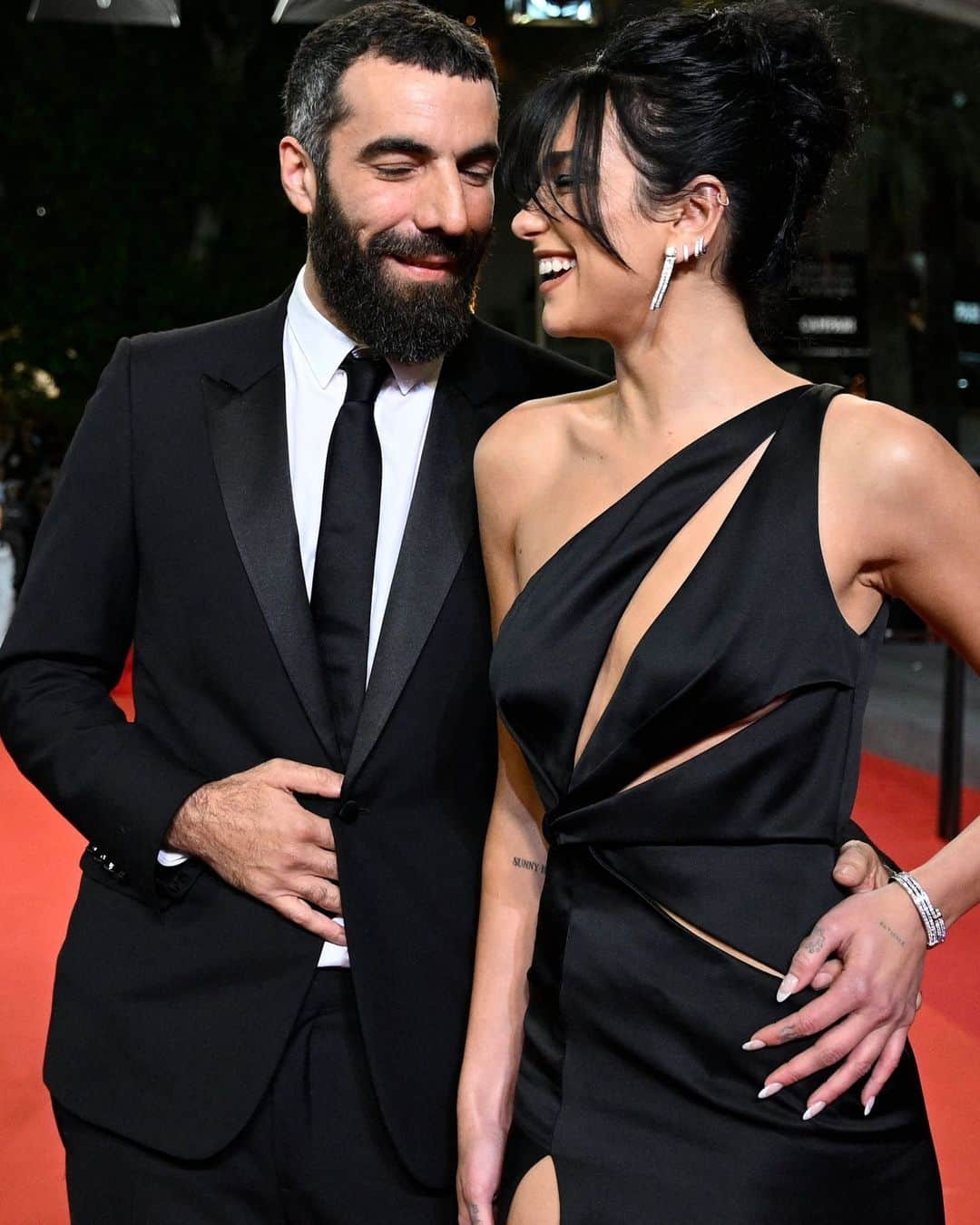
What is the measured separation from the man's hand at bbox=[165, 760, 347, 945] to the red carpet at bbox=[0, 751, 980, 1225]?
741 millimetres

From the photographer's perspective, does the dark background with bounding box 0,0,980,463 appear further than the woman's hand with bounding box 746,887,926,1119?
Yes

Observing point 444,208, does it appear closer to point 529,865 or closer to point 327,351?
point 327,351

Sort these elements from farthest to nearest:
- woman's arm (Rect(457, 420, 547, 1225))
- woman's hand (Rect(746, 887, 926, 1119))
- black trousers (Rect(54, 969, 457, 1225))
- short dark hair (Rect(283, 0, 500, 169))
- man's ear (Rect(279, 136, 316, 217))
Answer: man's ear (Rect(279, 136, 316, 217))
short dark hair (Rect(283, 0, 500, 169))
black trousers (Rect(54, 969, 457, 1225))
woman's arm (Rect(457, 420, 547, 1225))
woman's hand (Rect(746, 887, 926, 1119))

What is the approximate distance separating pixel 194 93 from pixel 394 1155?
49.6ft

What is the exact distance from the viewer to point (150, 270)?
16.5 m

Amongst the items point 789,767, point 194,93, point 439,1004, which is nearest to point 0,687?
point 439,1004

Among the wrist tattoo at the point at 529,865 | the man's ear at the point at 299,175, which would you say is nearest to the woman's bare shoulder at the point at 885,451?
the wrist tattoo at the point at 529,865

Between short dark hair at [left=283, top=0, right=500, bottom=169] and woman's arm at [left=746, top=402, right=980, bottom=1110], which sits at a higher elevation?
short dark hair at [left=283, top=0, right=500, bottom=169]

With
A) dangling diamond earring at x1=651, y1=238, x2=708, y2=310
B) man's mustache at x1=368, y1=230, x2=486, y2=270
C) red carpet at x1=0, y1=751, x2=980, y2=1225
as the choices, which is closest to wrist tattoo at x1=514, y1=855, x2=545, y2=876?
red carpet at x1=0, y1=751, x2=980, y2=1225

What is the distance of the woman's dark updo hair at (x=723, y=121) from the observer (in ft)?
5.75

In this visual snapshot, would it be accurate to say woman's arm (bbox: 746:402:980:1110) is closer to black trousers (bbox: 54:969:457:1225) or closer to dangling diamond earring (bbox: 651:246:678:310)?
dangling diamond earring (bbox: 651:246:678:310)

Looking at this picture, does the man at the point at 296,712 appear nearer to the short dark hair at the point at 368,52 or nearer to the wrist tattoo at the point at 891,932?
the short dark hair at the point at 368,52

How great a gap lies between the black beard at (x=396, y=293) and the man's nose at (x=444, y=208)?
0.02 metres

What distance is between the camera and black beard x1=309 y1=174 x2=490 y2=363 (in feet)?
7.11
